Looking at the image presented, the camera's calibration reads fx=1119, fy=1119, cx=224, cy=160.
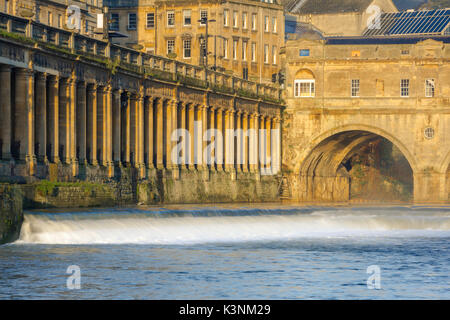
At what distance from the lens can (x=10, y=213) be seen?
4803 cm

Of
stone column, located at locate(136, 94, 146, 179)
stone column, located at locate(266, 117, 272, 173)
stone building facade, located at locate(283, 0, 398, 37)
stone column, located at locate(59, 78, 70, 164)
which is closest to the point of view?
stone column, located at locate(59, 78, 70, 164)

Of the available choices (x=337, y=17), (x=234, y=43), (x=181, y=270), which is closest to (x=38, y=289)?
(x=181, y=270)

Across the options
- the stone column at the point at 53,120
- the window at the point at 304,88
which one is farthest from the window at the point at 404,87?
the stone column at the point at 53,120

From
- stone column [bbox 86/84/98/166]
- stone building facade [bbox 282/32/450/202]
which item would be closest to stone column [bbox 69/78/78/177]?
stone column [bbox 86/84/98/166]

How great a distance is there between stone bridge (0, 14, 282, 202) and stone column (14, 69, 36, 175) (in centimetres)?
6

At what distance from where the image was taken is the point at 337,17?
167m

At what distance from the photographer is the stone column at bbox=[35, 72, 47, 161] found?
6881 centimetres

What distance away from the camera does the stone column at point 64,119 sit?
7300cm

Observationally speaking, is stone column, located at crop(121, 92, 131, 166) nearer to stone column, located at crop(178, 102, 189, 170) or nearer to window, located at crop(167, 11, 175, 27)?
stone column, located at crop(178, 102, 189, 170)

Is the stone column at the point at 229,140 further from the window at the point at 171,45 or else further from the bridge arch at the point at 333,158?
the window at the point at 171,45

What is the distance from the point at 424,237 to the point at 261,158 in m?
58.1

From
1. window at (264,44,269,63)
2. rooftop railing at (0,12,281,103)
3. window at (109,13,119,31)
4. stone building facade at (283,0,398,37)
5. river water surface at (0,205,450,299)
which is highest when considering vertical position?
stone building facade at (283,0,398,37)

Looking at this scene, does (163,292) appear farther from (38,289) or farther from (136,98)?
(136,98)

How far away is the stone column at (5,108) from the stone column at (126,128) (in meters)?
21.5
